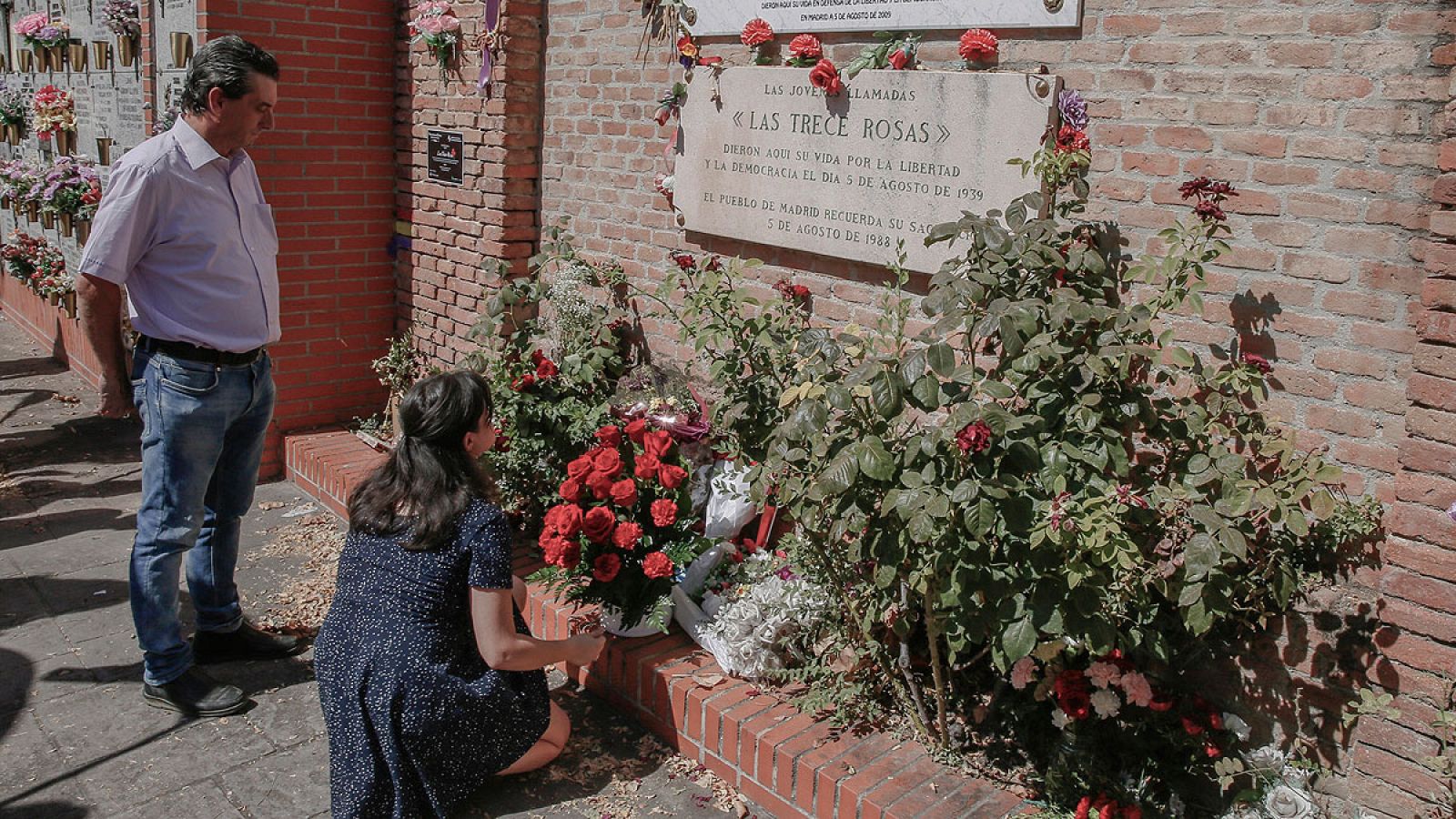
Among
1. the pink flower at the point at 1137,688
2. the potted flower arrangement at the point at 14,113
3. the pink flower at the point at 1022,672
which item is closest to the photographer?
the pink flower at the point at 1137,688

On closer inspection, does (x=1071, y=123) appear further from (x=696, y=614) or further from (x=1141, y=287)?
(x=696, y=614)

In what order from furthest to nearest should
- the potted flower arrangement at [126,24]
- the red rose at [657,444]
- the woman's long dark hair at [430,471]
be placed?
1. the potted flower arrangement at [126,24]
2. the red rose at [657,444]
3. the woman's long dark hair at [430,471]

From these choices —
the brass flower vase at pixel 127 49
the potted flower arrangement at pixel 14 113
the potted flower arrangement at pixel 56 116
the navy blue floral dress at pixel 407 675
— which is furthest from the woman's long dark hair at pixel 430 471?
the potted flower arrangement at pixel 14 113

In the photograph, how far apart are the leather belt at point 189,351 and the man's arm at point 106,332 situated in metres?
0.09

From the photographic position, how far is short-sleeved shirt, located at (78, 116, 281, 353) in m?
3.52

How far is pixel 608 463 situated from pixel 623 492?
0.12 meters

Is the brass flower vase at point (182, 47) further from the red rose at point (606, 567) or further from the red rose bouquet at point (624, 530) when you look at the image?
the red rose at point (606, 567)

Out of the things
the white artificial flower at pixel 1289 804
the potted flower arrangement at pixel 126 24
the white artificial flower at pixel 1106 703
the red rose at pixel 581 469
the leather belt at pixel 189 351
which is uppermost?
the potted flower arrangement at pixel 126 24

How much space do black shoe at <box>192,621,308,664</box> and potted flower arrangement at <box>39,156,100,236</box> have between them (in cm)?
507

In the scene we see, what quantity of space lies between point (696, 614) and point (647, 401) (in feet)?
3.45

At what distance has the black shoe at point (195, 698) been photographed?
12.1 ft

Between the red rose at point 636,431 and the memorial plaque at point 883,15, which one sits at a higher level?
the memorial plaque at point 883,15

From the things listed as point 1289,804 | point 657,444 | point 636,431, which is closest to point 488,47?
point 636,431

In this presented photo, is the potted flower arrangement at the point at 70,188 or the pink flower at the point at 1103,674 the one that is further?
the potted flower arrangement at the point at 70,188
